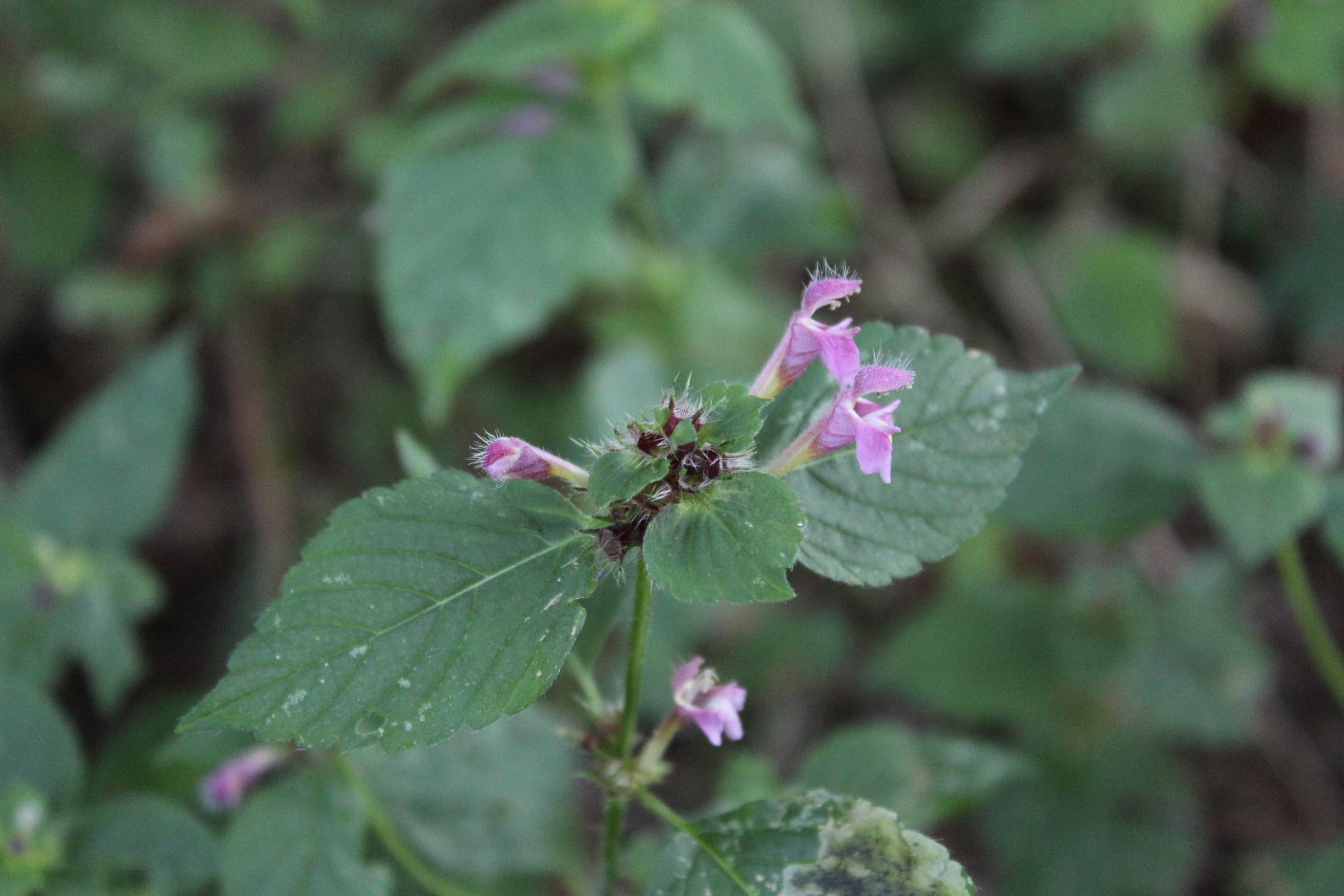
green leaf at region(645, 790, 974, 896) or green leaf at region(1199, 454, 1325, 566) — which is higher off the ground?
green leaf at region(645, 790, 974, 896)

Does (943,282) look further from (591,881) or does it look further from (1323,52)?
(591,881)

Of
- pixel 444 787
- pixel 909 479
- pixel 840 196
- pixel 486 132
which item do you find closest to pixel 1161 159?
pixel 840 196

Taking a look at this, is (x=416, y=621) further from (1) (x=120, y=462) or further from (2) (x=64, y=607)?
(1) (x=120, y=462)

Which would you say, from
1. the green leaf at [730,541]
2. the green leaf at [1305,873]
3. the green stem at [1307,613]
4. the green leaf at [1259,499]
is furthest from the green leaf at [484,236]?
the green leaf at [1305,873]

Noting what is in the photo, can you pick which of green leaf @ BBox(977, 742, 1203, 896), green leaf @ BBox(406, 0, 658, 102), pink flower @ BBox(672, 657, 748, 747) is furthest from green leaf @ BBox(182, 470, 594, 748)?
green leaf @ BBox(977, 742, 1203, 896)

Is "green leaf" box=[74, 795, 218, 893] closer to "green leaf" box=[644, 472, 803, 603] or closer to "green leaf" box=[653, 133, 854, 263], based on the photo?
"green leaf" box=[644, 472, 803, 603]

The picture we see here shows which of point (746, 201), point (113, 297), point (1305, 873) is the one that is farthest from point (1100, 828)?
point (113, 297)
